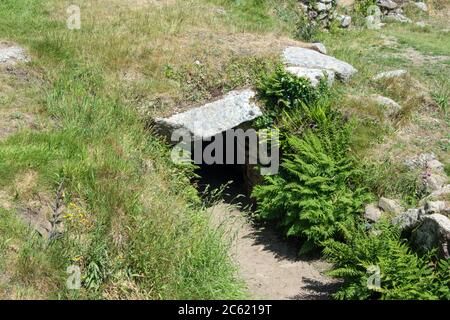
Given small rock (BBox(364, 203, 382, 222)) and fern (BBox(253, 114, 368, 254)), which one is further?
fern (BBox(253, 114, 368, 254))

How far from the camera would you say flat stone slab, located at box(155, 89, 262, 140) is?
34.1ft

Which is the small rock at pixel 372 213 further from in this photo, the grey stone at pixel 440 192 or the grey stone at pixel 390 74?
the grey stone at pixel 390 74

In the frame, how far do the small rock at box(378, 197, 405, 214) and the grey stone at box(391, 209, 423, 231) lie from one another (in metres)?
0.47

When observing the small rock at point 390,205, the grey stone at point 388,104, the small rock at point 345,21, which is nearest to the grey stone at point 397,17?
the small rock at point 345,21

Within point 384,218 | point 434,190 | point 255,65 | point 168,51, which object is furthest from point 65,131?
point 434,190

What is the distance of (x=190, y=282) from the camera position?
7.04 meters

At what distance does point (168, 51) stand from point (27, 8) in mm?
3423

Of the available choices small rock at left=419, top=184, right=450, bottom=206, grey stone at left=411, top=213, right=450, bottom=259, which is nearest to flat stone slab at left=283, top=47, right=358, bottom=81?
small rock at left=419, top=184, right=450, bottom=206

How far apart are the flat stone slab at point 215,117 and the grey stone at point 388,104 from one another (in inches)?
88.1

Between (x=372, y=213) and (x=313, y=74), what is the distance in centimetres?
327

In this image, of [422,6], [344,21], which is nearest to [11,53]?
[344,21]

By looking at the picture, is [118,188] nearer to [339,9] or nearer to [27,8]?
[27,8]

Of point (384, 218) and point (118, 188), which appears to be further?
point (384, 218)

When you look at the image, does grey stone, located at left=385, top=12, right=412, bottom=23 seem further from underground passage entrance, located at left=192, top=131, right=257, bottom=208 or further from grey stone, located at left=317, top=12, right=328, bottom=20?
underground passage entrance, located at left=192, top=131, right=257, bottom=208
